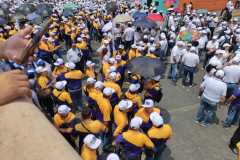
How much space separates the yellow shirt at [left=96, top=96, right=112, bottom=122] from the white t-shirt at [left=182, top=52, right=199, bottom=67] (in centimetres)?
483

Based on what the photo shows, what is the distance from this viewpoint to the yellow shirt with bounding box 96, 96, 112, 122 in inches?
287

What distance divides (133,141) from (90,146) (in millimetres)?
874

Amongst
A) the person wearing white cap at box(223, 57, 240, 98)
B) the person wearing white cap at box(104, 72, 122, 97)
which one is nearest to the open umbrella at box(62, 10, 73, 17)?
the person wearing white cap at box(104, 72, 122, 97)

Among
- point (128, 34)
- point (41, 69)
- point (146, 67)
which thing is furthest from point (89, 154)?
point (128, 34)

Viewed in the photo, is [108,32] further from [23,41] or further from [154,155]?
[23,41]

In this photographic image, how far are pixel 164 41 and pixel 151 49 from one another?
1.73 metres

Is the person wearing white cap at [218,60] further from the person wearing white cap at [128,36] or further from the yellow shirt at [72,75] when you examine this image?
the yellow shirt at [72,75]

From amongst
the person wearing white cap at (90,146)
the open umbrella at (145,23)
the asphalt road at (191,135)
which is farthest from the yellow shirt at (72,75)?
the open umbrella at (145,23)

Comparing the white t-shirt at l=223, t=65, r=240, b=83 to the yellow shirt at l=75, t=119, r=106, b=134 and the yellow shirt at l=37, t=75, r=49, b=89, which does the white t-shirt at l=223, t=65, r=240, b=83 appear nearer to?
the yellow shirt at l=75, t=119, r=106, b=134

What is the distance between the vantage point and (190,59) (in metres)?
11.1

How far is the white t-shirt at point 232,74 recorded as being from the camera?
9.72m

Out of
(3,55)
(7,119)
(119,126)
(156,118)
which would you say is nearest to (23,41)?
(3,55)

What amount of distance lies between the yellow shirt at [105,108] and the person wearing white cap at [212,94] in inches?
117

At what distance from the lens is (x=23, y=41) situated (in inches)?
91.0
